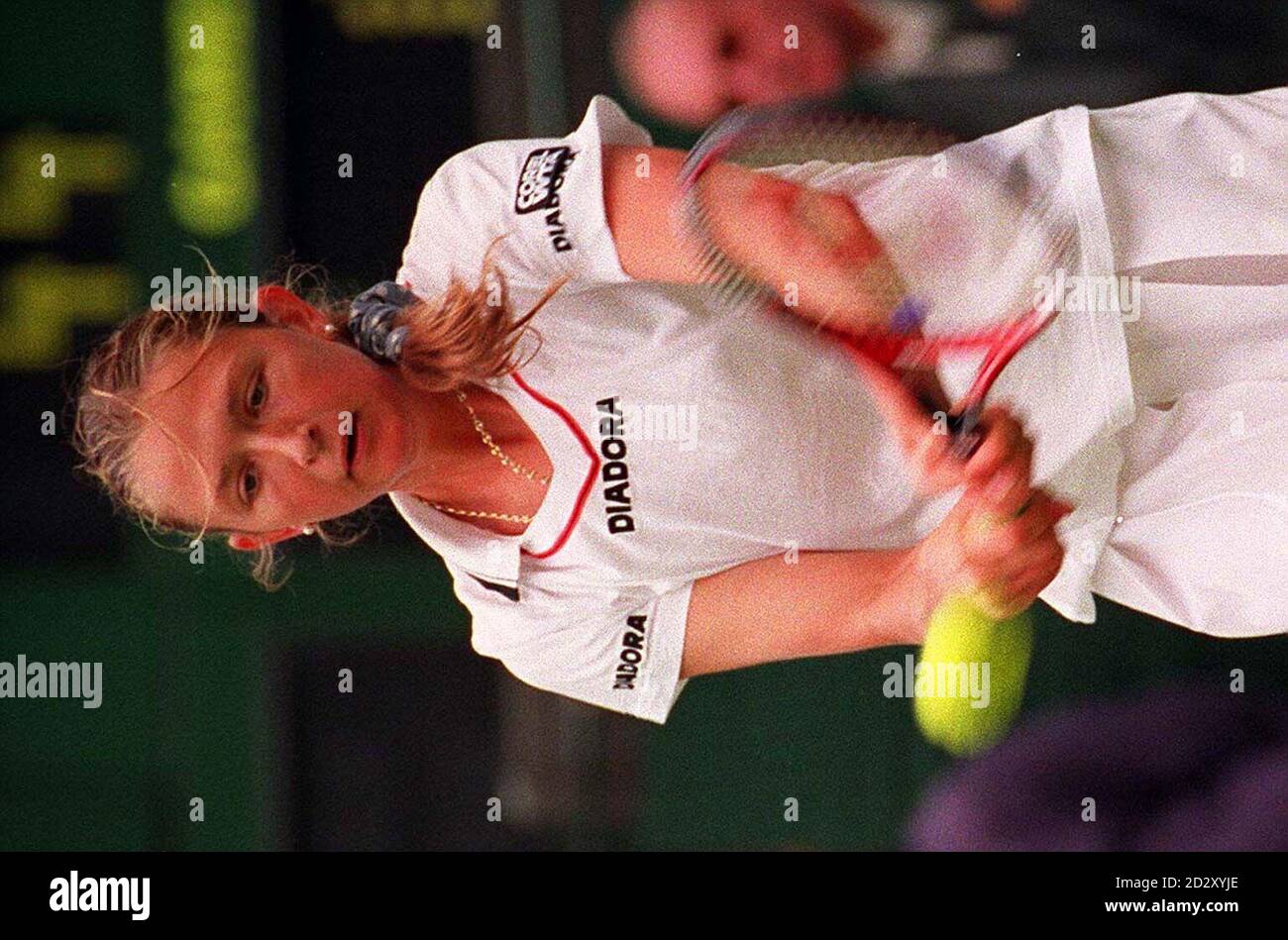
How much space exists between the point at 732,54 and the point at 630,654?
403mm

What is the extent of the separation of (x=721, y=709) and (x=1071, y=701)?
10.7 inches

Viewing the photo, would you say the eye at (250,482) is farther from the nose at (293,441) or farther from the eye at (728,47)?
the eye at (728,47)

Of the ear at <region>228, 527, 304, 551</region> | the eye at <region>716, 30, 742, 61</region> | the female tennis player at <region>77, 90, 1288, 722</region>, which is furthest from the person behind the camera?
the eye at <region>716, 30, 742, 61</region>

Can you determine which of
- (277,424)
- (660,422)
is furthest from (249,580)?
(660,422)

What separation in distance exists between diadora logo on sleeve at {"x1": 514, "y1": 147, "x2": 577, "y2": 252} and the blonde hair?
0.08ft

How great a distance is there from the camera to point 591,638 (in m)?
0.85

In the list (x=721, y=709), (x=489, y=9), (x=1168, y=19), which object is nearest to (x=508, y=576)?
(x=721, y=709)

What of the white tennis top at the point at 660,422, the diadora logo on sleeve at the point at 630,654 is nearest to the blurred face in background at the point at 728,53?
the white tennis top at the point at 660,422

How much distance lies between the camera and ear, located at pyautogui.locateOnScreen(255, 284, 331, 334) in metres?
0.82

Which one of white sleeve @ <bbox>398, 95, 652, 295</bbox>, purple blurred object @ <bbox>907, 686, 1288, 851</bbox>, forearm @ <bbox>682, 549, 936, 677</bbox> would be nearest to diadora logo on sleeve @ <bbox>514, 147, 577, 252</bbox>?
A: white sleeve @ <bbox>398, 95, 652, 295</bbox>

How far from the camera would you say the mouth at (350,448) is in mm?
797

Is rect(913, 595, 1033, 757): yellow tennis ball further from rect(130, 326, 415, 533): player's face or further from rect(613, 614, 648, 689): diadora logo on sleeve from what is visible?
rect(130, 326, 415, 533): player's face

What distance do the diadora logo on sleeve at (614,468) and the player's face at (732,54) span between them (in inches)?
9.0

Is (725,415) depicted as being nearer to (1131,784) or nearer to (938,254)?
(938,254)
